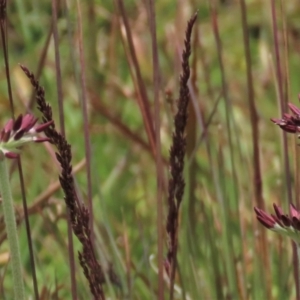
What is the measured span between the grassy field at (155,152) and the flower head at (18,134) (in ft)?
0.43

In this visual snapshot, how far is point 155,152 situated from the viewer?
87 centimetres

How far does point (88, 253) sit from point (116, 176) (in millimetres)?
881

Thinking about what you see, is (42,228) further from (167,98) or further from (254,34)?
(254,34)

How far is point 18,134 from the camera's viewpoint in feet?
1.77

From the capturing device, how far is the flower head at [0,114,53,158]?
0.53 metres

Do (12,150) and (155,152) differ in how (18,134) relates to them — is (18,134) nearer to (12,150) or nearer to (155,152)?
(12,150)

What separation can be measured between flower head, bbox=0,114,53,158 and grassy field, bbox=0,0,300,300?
5.2 inches

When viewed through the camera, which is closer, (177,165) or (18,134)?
(18,134)

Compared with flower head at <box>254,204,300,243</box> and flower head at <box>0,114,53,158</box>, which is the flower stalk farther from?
flower head at <box>254,204,300,243</box>

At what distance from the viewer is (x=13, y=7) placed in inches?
91.9

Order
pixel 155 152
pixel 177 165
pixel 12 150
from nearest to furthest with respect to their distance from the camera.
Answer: pixel 12 150 < pixel 177 165 < pixel 155 152

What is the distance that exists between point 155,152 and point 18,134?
0.34 m

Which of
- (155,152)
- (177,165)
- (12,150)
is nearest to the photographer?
(12,150)

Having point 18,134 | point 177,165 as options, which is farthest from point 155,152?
point 18,134
